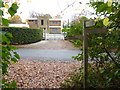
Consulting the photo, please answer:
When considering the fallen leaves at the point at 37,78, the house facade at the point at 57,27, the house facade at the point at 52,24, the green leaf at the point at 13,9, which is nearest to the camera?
the green leaf at the point at 13,9

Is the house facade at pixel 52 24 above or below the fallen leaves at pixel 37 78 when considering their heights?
above

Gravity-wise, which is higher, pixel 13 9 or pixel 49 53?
pixel 13 9

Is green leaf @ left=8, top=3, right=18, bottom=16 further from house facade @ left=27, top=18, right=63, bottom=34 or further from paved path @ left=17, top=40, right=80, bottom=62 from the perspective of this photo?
paved path @ left=17, top=40, right=80, bottom=62

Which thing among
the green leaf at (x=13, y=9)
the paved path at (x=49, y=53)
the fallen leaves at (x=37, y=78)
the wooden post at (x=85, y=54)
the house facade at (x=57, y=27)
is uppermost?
the house facade at (x=57, y=27)

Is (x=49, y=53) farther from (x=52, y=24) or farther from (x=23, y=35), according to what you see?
(x=23, y=35)

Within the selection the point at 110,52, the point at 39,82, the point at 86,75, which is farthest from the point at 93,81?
the point at 39,82

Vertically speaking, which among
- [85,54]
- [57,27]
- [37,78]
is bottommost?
[37,78]

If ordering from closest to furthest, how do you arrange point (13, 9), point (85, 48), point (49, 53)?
point (13, 9)
point (85, 48)
point (49, 53)

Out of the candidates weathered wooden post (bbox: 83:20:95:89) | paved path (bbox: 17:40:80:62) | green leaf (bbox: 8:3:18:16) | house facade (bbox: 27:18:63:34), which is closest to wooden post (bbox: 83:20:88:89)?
weathered wooden post (bbox: 83:20:95:89)

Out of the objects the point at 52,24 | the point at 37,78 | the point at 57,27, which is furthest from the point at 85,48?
the point at 52,24

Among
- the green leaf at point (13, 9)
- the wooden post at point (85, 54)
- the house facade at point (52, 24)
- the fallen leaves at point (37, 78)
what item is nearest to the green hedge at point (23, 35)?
the house facade at point (52, 24)

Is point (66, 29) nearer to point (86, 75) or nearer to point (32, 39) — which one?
point (86, 75)

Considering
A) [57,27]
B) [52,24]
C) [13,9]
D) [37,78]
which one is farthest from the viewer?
[52,24]

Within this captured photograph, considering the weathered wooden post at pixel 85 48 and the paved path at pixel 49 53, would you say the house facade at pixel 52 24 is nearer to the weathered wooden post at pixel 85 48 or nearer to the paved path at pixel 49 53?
the paved path at pixel 49 53
